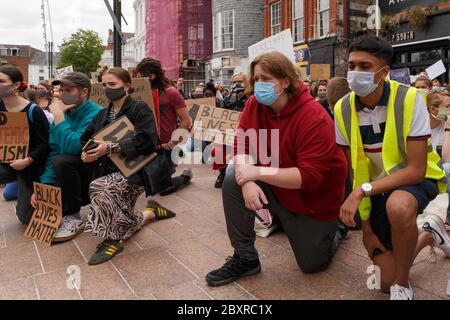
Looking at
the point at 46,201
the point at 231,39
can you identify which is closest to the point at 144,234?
the point at 46,201

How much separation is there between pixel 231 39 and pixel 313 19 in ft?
24.2

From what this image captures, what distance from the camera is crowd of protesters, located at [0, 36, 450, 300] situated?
2467 millimetres

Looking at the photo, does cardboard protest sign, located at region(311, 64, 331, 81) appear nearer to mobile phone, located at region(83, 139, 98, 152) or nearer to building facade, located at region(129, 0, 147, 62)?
mobile phone, located at region(83, 139, 98, 152)

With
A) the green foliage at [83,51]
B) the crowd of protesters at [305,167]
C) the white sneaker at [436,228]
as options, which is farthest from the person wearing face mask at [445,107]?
the green foliage at [83,51]

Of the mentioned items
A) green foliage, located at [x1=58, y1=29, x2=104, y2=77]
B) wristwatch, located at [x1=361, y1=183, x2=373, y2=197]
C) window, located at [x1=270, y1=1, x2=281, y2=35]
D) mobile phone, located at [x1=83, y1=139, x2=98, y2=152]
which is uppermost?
green foliage, located at [x1=58, y1=29, x2=104, y2=77]

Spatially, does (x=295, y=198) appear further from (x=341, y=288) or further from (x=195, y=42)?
(x=195, y=42)

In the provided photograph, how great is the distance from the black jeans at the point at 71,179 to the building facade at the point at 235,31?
2127 cm

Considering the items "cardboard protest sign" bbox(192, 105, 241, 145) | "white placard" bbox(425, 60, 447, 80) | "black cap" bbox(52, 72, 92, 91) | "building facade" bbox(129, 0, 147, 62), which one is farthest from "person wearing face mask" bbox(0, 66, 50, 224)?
"building facade" bbox(129, 0, 147, 62)

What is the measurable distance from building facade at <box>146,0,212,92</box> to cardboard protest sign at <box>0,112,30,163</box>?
2518 cm

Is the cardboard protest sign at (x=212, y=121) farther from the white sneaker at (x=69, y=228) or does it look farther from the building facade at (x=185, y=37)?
the building facade at (x=185, y=37)

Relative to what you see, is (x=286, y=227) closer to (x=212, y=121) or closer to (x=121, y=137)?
(x=121, y=137)

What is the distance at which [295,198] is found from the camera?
9.14ft

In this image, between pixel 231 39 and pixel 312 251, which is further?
pixel 231 39

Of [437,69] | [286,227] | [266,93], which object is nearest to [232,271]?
[286,227]
